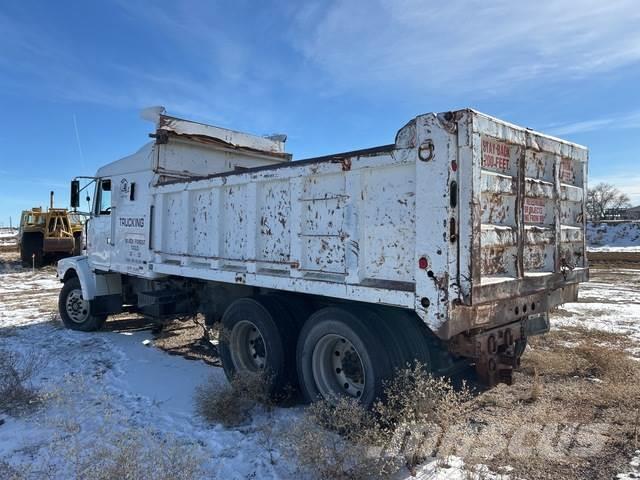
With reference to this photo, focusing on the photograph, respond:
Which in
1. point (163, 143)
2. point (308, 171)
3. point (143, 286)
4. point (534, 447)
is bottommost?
point (534, 447)

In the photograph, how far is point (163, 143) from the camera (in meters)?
A: 7.02

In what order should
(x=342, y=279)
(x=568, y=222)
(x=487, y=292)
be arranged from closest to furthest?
1. (x=487, y=292)
2. (x=342, y=279)
3. (x=568, y=222)

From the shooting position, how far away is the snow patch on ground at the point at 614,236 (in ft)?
94.2

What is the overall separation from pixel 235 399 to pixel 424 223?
2468 millimetres

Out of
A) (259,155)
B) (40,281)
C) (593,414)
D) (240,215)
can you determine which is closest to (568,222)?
(593,414)

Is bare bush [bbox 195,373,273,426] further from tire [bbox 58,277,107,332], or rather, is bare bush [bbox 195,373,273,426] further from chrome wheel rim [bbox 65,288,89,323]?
chrome wheel rim [bbox 65,288,89,323]

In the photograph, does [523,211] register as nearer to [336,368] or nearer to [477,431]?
[477,431]

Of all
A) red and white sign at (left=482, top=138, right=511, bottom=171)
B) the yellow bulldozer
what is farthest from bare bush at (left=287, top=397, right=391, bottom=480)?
the yellow bulldozer

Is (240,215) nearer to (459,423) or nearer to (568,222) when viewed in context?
(459,423)

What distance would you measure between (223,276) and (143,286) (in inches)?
123

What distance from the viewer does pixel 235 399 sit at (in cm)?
454

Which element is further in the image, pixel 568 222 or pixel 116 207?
pixel 116 207

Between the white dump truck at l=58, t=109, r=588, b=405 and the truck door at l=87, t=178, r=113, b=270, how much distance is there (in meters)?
2.43

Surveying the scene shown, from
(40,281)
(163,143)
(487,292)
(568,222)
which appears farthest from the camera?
(40,281)
